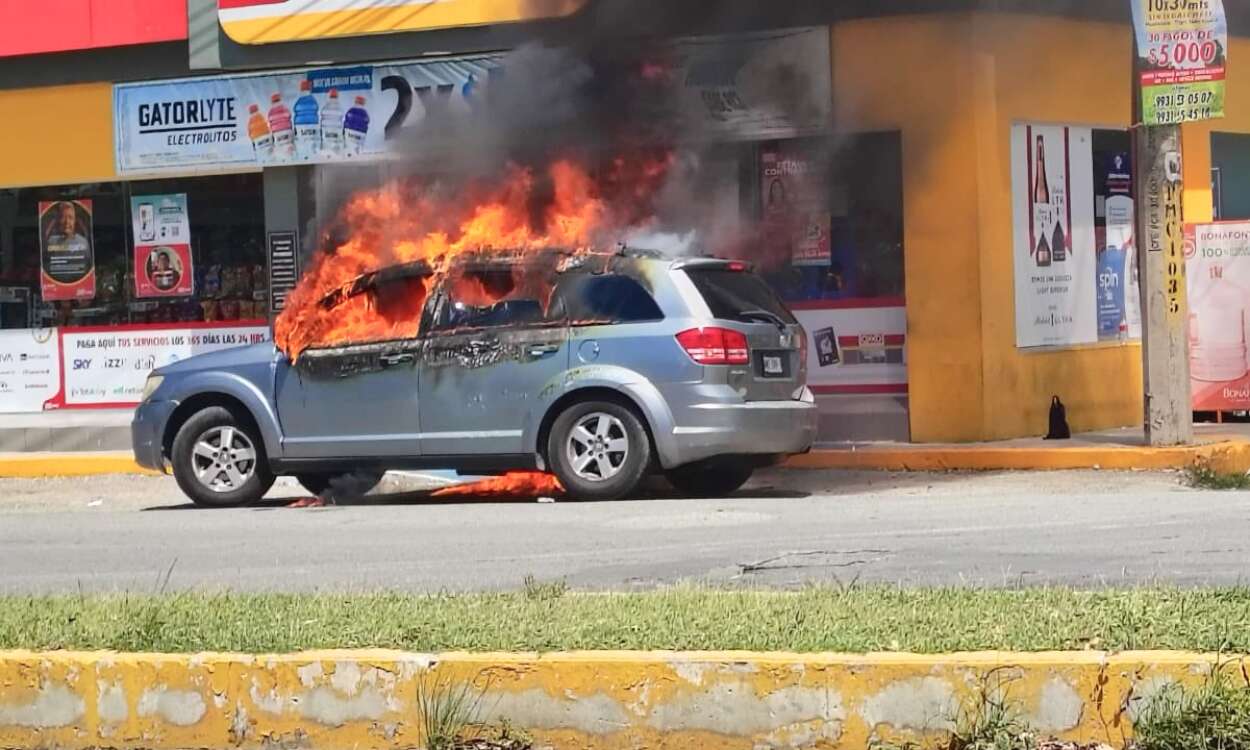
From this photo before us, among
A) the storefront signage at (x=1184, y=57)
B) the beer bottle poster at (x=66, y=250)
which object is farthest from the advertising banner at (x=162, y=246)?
the storefront signage at (x=1184, y=57)

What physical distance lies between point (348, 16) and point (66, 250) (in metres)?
4.08

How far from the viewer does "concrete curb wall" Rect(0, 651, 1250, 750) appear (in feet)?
17.4

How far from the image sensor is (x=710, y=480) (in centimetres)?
1280

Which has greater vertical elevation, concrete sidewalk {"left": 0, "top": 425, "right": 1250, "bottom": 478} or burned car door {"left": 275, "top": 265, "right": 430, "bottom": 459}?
burned car door {"left": 275, "top": 265, "right": 430, "bottom": 459}

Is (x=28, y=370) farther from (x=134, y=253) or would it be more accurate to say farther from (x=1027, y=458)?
(x=1027, y=458)

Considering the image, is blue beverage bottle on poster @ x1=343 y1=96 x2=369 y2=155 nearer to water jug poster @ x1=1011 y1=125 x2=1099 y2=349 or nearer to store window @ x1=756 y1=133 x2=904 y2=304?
store window @ x1=756 y1=133 x2=904 y2=304

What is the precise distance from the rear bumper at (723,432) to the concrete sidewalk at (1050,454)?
8.67ft

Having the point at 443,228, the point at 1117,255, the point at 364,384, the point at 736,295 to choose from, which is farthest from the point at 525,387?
the point at 1117,255

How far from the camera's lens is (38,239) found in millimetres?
18547

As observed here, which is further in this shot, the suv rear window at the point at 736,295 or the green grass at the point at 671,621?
the suv rear window at the point at 736,295

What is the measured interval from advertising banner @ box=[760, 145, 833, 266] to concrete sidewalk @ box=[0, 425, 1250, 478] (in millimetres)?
1772

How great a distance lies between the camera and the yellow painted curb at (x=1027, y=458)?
13172 mm

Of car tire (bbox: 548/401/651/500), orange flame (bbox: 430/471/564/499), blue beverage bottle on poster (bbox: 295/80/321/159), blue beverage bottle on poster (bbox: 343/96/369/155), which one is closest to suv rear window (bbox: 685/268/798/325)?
car tire (bbox: 548/401/651/500)

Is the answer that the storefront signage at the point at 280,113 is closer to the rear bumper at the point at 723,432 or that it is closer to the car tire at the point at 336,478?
the car tire at the point at 336,478
